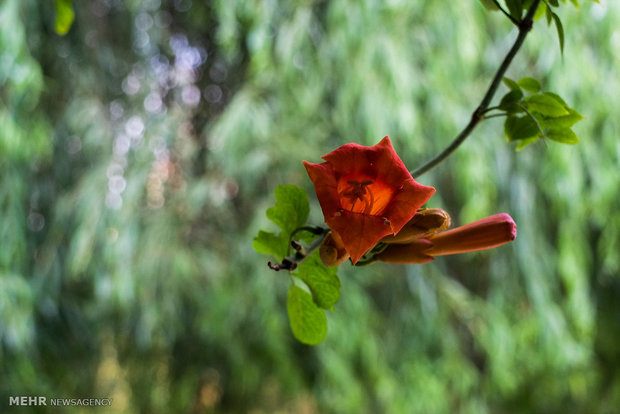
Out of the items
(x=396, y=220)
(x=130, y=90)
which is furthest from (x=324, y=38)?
(x=396, y=220)

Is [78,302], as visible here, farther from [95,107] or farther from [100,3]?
[100,3]

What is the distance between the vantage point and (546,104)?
0.26 meters

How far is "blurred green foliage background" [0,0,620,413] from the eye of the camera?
1.34 metres

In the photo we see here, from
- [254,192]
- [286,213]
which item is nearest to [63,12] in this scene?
[286,213]

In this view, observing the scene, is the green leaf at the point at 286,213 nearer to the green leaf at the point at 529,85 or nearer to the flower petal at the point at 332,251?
the flower petal at the point at 332,251

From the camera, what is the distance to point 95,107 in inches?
58.5

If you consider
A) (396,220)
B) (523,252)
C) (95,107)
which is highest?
(396,220)

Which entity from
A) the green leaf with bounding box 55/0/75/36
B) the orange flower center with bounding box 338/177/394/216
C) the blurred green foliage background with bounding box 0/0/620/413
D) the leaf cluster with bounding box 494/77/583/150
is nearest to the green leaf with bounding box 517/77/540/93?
the leaf cluster with bounding box 494/77/583/150

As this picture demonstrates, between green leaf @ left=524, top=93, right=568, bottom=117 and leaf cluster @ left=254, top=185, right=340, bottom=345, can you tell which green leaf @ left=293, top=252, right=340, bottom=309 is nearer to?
leaf cluster @ left=254, top=185, right=340, bottom=345

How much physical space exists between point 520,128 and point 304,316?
143mm

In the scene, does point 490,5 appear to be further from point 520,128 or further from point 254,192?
point 254,192

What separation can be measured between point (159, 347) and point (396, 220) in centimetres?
149

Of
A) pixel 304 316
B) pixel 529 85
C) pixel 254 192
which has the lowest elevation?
pixel 254 192

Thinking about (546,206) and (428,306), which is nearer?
(428,306)
